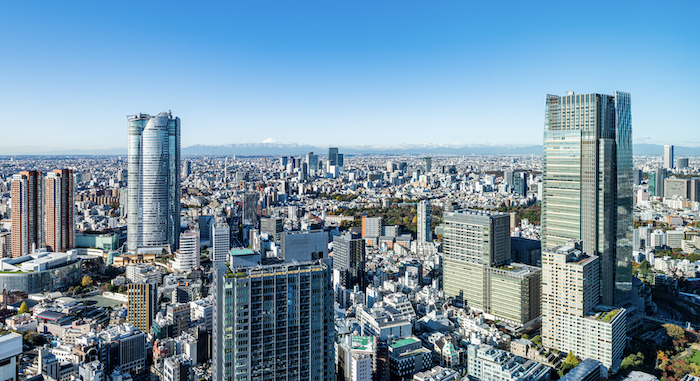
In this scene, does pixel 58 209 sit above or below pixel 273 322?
above

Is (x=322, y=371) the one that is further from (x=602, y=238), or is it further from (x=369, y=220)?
(x=369, y=220)

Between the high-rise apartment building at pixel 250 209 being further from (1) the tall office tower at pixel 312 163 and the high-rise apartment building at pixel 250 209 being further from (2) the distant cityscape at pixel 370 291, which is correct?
(1) the tall office tower at pixel 312 163

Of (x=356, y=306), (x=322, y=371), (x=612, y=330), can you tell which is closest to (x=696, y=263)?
(x=612, y=330)

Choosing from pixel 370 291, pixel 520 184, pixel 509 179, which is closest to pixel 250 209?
pixel 370 291

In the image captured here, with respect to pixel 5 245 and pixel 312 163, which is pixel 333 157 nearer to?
pixel 312 163

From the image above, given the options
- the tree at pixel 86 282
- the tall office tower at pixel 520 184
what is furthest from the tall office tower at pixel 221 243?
the tall office tower at pixel 520 184
